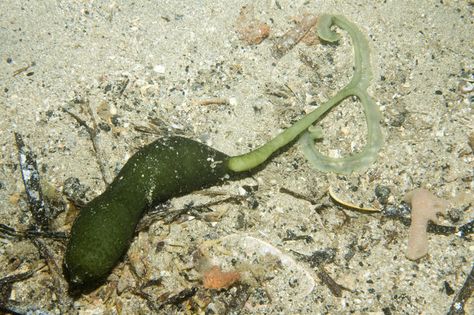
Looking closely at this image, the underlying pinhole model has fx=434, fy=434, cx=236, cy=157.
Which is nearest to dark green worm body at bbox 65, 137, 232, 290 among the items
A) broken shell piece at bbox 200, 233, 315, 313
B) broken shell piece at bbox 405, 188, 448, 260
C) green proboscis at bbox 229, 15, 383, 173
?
green proboscis at bbox 229, 15, 383, 173

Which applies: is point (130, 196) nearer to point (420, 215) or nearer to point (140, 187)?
point (140, 187)

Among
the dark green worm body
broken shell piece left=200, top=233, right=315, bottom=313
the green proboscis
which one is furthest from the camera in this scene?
the green proboscis

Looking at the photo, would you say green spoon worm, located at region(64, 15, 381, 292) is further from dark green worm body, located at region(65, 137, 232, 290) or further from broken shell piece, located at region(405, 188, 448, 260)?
broken shell piece, located at region(405, 188, 448, 260)

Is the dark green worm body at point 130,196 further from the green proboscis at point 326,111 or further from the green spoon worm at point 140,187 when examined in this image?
the green proboscis at point 326,111

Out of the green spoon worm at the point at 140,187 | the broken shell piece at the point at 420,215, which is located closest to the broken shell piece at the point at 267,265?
the green spoon worm at the point at 140,187

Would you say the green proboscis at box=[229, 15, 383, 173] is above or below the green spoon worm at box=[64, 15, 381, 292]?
above

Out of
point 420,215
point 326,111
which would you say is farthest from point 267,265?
point 326,111
